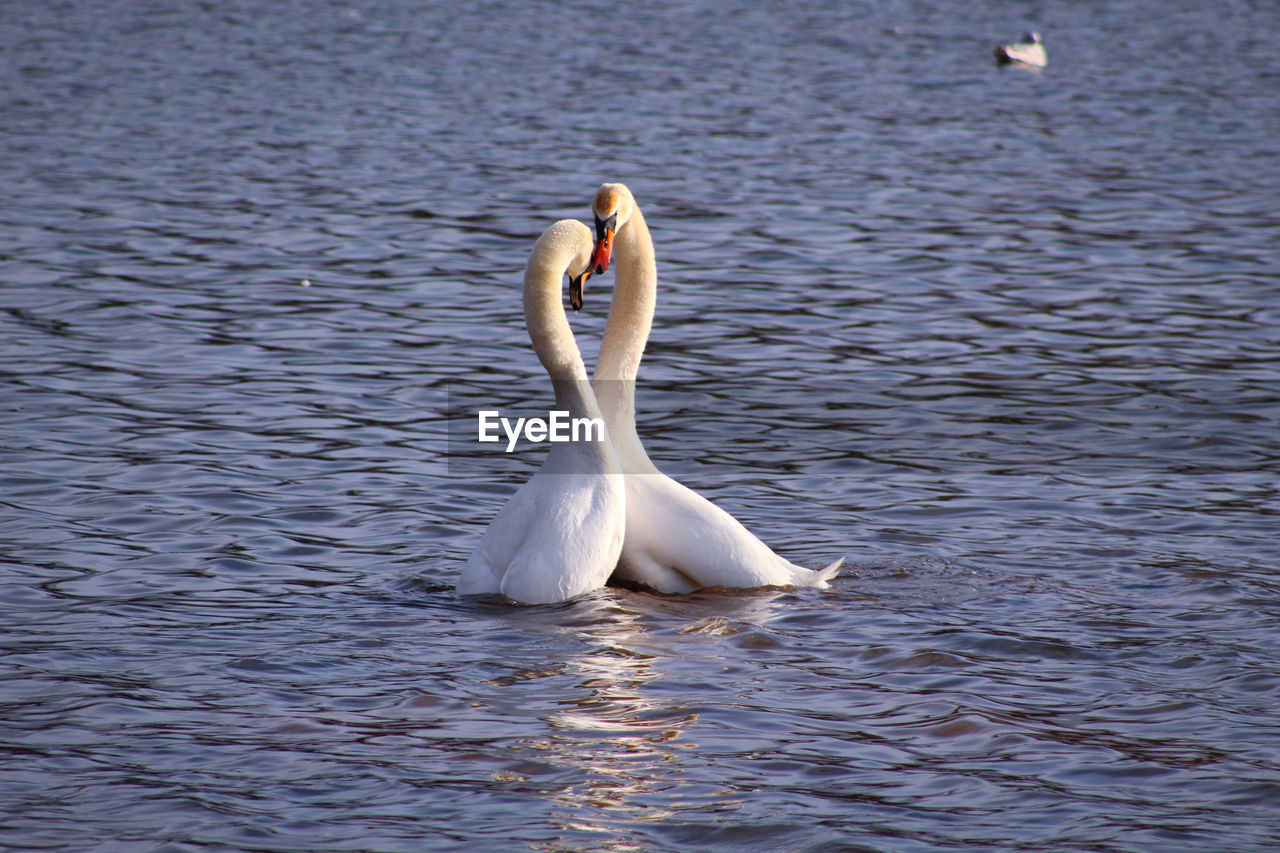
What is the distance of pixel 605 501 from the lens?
7559 millimetres

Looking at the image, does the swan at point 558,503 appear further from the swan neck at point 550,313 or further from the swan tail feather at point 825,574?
the swan tail feather at point 825,574

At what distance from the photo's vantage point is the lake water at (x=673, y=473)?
5777 mm

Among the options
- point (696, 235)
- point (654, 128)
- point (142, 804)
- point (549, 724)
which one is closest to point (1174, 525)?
point (549, 724)

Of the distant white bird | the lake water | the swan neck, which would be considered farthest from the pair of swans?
the distant white bird

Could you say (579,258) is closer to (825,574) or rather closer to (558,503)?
(558,503)

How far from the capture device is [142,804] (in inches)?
218

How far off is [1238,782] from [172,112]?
21.6m

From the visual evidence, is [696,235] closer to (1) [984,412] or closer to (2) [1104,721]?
(1) [984,412]

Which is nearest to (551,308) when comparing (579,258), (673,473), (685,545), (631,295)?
(579,258)

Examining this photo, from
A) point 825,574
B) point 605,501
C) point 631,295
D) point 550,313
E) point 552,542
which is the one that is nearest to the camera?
point 552,542

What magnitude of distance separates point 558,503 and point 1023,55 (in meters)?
25.8

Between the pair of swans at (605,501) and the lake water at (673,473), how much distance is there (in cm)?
20

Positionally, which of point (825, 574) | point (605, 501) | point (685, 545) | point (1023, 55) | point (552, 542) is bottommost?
point (825, 574)

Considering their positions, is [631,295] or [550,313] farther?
[631,295]
